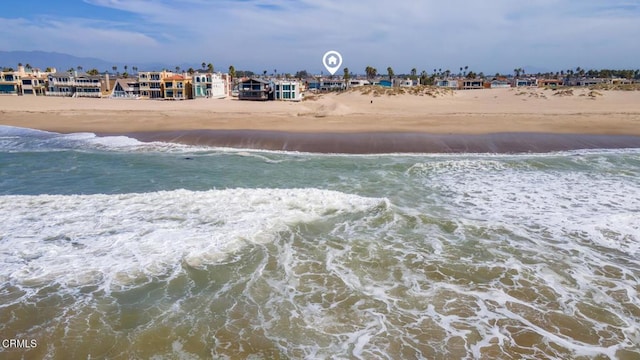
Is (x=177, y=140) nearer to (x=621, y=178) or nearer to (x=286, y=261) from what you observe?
(x=286, y=261)

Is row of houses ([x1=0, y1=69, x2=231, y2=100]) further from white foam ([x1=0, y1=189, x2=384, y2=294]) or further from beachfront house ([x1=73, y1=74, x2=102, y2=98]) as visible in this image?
white foam ([x1=0, y1=189, x2=384, y2=294])

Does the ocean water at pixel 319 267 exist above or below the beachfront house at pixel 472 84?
below

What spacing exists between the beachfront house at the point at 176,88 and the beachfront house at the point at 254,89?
29.7 ft

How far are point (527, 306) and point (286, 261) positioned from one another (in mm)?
4848

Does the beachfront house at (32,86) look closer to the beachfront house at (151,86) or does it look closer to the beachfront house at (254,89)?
the beachfront house at (151,86)

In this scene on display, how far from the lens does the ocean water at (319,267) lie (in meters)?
6.75

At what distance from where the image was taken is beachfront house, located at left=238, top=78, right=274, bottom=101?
62916mm

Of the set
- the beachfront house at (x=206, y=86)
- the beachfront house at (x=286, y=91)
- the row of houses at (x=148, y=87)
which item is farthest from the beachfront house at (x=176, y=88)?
the beachfront house at (x=286, y=91)

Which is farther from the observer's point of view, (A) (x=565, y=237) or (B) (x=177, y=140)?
(B) (x=177, y=140)

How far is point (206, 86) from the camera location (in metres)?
66.6

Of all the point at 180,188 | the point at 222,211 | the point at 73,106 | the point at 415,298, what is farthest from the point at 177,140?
the point at 73,106

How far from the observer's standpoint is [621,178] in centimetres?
1672

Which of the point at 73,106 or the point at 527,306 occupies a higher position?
the point at 73,106

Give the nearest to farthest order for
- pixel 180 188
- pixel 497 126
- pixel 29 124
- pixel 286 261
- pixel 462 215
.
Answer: pixel 286 261, pixel 462 215, pixel 180 188, pixel 497 126, pixel 29 124
